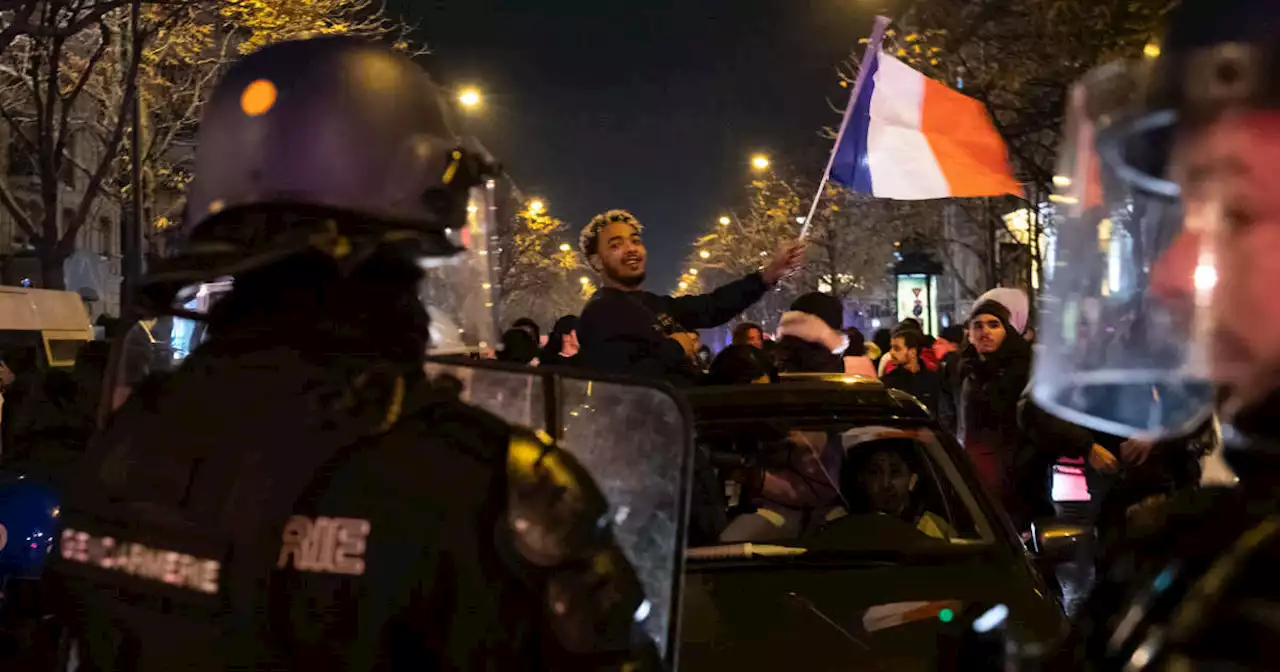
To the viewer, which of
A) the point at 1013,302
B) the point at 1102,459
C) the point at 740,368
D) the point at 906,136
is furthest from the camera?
the point at 906,136

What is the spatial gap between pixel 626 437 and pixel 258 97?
0.90 meters

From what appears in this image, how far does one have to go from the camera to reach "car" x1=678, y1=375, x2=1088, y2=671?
3.20 m

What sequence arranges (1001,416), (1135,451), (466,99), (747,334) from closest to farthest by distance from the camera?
(466,99) < (1135,451) < (1001,416) < (747,334)

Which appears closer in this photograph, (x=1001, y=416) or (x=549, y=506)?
(x=549, y=506)

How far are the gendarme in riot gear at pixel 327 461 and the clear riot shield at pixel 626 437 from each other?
220mm

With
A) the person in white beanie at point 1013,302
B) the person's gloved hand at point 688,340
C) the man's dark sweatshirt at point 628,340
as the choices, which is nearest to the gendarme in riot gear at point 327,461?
the man's dark sweatshirt at point 628,340

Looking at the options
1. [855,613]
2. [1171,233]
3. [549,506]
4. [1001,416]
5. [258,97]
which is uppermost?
[258,97]

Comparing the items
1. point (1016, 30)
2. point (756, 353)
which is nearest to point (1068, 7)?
point (1016, 30)

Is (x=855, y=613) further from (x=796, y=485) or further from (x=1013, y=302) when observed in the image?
(x=1013, y=302)

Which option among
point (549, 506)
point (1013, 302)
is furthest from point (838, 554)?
point (1013, 302)

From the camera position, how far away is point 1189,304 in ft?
4.51

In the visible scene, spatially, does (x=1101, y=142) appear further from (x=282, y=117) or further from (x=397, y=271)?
(x=282, y=117)

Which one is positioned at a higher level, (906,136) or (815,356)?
(906,136)

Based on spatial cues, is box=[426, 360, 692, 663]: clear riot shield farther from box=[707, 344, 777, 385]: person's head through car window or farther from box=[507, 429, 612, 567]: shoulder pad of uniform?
box=[707, 344, 777, 385]: person's head through car window
